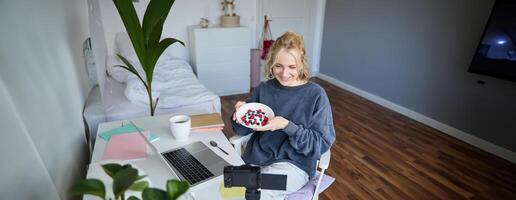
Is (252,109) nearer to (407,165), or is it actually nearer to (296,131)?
(296,131)

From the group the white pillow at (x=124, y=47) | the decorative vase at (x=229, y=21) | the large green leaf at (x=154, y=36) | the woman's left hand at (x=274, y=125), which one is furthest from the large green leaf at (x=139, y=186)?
the decorative vase at (x=229, y=21)

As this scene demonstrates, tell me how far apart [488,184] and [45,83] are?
2.81 metres

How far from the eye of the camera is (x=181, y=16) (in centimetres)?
372

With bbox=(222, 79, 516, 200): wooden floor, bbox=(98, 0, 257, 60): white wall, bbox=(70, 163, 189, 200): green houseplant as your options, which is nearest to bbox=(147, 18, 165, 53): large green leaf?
bbox=(70, 163, 189, 200): green houseplant

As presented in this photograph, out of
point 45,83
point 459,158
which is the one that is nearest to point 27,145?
point 45,83

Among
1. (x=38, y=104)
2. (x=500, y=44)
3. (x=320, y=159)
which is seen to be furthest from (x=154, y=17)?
(x=500, y=44)

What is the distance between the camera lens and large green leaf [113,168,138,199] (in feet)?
1.62

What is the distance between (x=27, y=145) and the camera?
2.67 ft

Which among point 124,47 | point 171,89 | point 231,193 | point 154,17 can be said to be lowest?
point 171,89

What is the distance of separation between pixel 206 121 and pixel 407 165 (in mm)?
1803

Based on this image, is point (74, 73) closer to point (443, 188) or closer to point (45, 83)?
point (45, 83)

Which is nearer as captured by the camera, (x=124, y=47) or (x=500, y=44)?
(x=500, y=44)

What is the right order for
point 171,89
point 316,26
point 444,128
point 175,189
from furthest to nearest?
point 316,26 < point 444,128 < point 171,89 < point 175,189

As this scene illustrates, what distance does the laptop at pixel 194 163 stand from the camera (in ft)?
3.26
